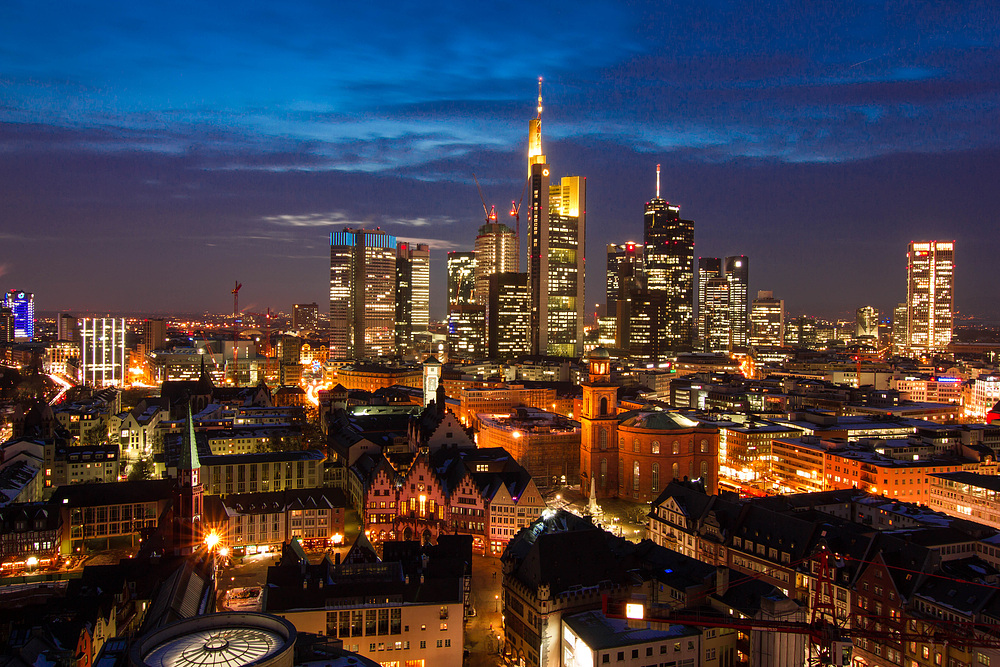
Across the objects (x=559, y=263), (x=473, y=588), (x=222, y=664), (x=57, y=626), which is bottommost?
(x=473, y=588)

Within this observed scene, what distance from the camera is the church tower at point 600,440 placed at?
74000 mm

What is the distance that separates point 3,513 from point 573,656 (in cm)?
3997

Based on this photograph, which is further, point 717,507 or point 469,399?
point 469,399

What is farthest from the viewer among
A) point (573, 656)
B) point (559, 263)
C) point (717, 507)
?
point (559, 263)

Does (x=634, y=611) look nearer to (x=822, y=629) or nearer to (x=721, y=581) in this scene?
(x=721, y=581)

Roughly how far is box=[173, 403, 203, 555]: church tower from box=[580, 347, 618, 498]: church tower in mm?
41496

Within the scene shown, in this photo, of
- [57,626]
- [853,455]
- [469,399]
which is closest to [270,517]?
[57,626]

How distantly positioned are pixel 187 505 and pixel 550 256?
160 metres

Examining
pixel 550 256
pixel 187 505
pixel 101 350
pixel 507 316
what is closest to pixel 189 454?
pixel 187 505

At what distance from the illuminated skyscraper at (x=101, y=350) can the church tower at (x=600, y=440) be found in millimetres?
118999

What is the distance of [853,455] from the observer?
2709 inches

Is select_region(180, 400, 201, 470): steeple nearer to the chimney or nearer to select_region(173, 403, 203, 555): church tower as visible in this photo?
select_region(173, 403, 203, 555): church tower

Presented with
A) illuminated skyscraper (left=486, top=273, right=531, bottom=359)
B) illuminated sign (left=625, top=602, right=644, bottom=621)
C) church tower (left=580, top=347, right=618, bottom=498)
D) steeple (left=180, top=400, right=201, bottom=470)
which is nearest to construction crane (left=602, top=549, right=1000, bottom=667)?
illuminated sign (left=625, top=602, right=644, bottom=621)

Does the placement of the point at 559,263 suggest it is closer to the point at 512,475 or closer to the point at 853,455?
the point at 853,455
